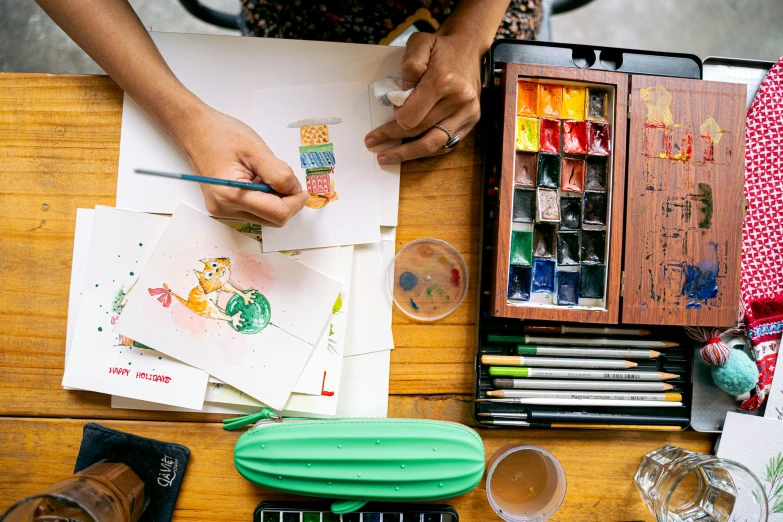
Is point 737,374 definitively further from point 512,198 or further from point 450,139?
point 450,139

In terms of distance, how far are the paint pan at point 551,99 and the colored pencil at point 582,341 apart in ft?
1.12

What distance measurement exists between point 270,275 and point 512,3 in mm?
651

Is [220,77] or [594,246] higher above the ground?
[220,77]

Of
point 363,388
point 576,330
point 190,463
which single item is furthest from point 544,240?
point 190,463

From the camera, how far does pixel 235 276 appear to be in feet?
2.79

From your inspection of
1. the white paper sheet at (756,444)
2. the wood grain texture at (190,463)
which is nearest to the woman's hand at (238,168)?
the wood grain texture at (190,463)

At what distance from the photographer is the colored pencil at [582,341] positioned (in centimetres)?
87

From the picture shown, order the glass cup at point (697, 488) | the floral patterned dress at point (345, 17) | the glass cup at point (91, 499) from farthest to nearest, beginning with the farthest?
the floral patterned dress at point (345, 17) < the glass cup at point (697, 488) < the glass cup at point (91, 499)

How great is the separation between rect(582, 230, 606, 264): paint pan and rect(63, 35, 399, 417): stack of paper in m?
0.31

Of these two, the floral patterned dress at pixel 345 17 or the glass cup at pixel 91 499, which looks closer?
the glass cup at pixel 91 499

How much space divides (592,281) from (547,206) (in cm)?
13

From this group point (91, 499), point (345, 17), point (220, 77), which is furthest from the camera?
point (345, 17)

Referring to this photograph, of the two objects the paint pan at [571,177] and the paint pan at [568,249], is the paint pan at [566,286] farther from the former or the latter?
the paint pan at [571,177]

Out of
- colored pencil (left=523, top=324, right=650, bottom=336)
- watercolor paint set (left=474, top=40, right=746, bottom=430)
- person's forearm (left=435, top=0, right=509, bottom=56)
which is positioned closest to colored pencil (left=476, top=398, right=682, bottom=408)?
watercolor paint set (left=474, top=40, right=746, bottom=430)
